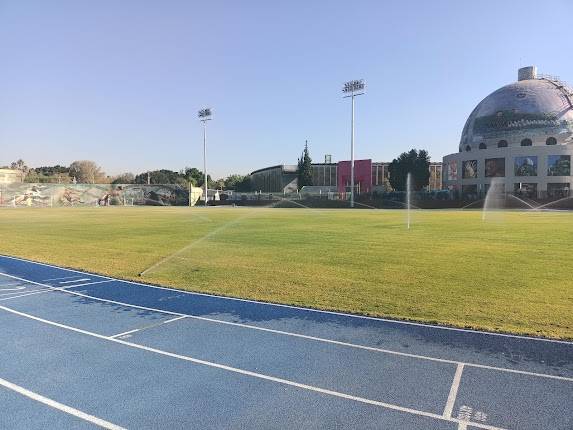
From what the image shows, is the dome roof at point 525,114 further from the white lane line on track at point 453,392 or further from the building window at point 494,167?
the white lane line on track at point 453,392

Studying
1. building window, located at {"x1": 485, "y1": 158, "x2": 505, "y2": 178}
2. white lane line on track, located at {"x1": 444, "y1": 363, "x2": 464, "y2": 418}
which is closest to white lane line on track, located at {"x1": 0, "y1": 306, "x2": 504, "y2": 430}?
white lane line on track, located at {"x1": 444, "y1": 363, "x2": 464, "y2": 418}

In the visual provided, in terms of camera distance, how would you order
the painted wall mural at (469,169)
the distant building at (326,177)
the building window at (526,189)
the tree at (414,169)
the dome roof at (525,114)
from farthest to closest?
the distant building at (326,177)
the tree at (414,169)
the painted wall mural at (469,169)
the dome roof at (525,114)
the building window at (526,189)

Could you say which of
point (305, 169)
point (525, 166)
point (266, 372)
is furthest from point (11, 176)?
point (266, 372)

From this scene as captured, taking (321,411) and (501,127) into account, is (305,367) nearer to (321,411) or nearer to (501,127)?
(321,411)

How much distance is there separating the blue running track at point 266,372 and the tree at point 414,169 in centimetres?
10178

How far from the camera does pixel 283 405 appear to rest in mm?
5289

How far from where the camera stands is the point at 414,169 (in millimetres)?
105562

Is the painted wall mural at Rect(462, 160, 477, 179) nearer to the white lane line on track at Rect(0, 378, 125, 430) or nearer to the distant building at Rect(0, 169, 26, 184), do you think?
the white lane line on track at Rect(0, 378, 125, 430)

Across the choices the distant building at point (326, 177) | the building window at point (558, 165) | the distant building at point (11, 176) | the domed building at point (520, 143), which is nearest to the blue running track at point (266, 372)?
the domed building at point (520, 143)

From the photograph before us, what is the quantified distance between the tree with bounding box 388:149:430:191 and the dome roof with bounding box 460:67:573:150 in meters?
11.2

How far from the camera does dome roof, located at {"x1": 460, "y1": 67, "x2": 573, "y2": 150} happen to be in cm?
9162

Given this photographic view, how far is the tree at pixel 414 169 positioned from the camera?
347 feet

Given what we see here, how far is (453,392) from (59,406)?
5.00m

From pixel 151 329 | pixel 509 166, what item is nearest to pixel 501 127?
pixel 509 166
